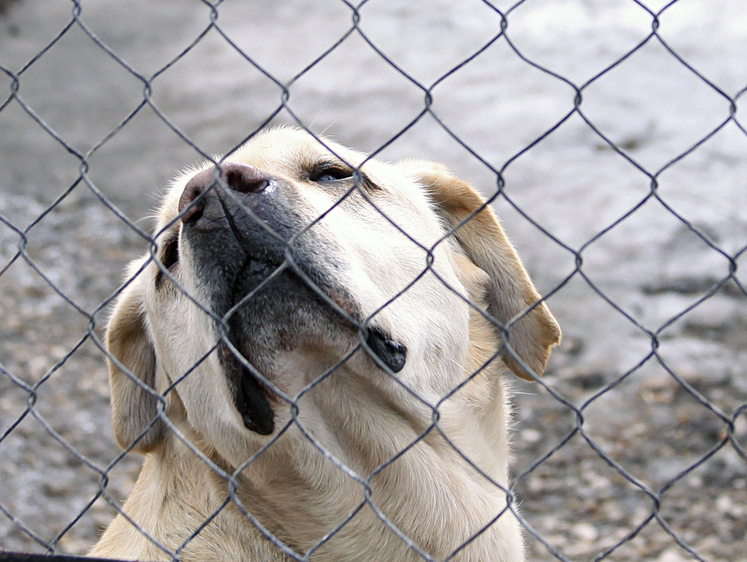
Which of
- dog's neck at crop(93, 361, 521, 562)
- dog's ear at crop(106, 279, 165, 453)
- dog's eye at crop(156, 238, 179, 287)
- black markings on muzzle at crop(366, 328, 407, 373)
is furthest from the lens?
dog's ear at crop(106, 279, 165, 453)

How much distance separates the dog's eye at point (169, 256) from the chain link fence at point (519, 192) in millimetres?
575

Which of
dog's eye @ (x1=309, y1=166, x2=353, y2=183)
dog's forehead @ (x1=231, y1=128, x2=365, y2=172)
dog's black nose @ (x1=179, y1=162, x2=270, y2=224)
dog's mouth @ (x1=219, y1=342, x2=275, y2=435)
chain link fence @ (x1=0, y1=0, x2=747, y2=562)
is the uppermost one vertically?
dog's black nose @ (x1=179, y1=162, x2=270, y2=224)

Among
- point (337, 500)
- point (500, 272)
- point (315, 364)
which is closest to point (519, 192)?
point (500, 272)

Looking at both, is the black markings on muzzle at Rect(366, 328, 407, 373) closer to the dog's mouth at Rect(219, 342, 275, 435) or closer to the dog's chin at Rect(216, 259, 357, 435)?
the dog's chin at Rect(216, 259, 357, 435)

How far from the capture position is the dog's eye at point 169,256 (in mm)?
2617

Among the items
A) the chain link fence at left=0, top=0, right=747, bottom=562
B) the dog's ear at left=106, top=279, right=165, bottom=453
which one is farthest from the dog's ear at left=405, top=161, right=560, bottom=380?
the dog's ear at left=106, top=279, right=165, bottom=453

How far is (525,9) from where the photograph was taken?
9.79 meters

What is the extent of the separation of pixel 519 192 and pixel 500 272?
17.3 ft

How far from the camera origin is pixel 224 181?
6.75 feet

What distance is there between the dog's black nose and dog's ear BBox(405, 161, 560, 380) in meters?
1.13

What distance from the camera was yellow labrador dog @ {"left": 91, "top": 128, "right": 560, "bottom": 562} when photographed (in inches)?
82.5

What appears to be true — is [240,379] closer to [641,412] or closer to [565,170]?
[641,412]

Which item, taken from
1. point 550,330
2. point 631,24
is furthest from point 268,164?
point 631,24

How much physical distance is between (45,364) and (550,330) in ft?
15.1
